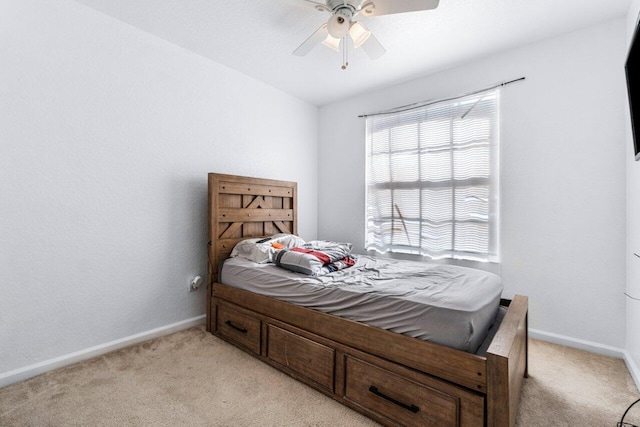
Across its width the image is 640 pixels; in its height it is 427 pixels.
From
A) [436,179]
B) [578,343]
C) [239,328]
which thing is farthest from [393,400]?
[436,179]

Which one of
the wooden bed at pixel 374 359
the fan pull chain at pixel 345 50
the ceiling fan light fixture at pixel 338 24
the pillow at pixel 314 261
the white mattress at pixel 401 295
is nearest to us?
the wooden bed at pixel 374 359

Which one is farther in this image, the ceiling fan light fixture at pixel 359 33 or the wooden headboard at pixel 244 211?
the wooden headboard at pixel 244 211

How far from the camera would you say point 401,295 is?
153cm

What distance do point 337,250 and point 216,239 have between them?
1149 millimetres

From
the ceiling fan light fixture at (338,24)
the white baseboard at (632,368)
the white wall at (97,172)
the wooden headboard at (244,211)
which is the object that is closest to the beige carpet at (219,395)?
the white baseboard at (632,368)

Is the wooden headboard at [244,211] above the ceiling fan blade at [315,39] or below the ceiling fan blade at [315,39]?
below

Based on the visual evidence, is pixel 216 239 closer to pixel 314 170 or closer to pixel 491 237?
pixel 314 170

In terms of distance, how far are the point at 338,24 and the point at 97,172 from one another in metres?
2.08

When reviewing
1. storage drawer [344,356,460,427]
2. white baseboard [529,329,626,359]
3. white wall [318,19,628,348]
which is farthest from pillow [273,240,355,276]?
white baseboard [529,329,626,359]

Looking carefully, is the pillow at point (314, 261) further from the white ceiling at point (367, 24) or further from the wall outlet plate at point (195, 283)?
the white ceiling at point (367, 24)

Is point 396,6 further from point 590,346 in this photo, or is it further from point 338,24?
point 590,346

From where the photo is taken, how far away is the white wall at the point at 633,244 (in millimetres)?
1831

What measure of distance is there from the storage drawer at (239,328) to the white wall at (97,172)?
492mm

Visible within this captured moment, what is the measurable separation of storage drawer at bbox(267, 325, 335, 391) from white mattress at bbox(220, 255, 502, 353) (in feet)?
0.74
